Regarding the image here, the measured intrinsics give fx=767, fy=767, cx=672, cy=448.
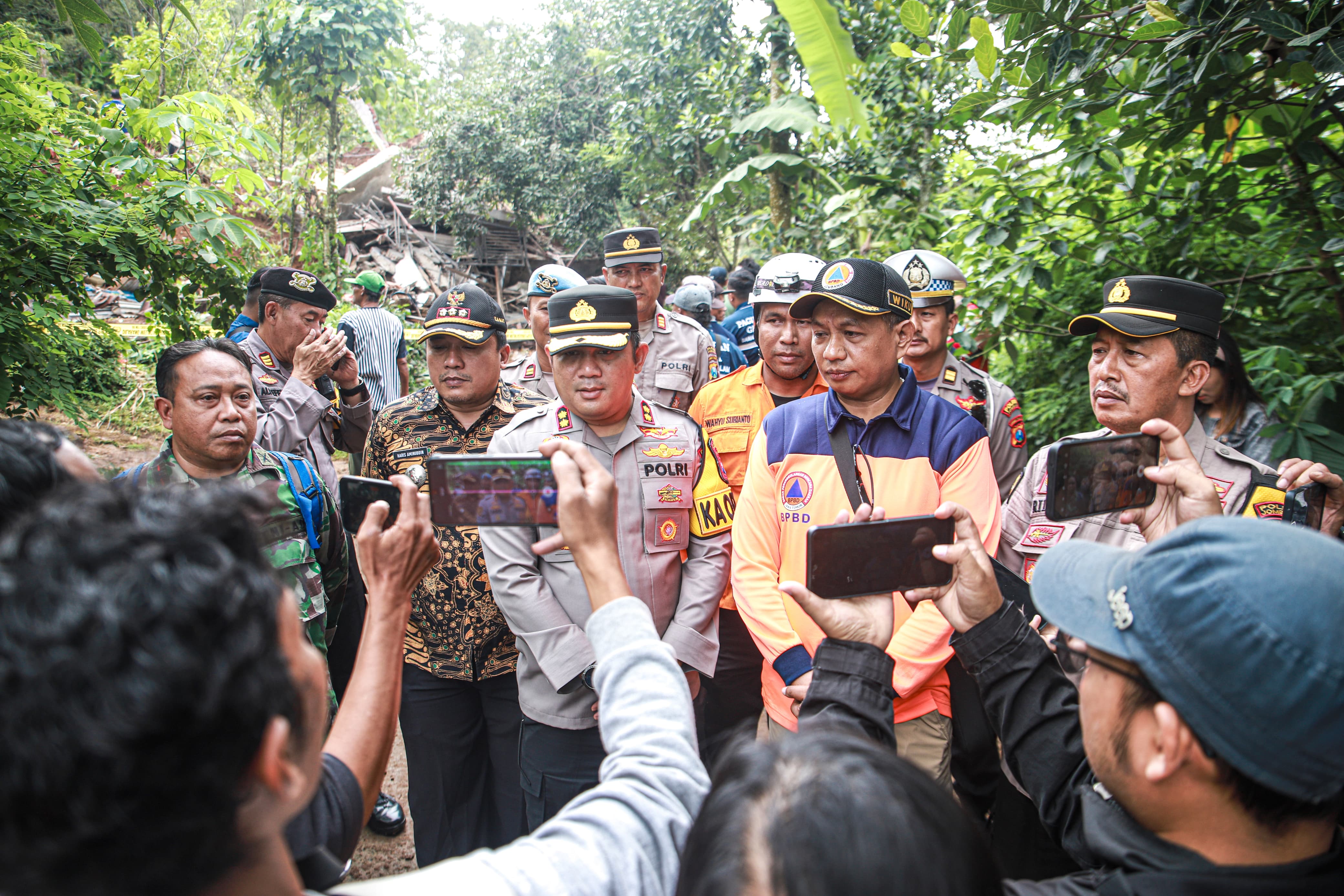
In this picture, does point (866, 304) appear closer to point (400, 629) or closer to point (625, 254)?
point (400, 629)

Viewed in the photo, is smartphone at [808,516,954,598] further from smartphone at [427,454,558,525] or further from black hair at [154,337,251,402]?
black hair at [154,337,251,402]

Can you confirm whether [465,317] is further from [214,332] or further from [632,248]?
Result: [214,332]

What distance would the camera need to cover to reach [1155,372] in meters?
2.54

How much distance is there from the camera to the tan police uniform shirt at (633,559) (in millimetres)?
2551

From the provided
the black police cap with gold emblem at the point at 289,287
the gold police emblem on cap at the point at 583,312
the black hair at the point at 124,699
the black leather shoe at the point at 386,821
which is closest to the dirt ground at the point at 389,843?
the black leather shoe at the point at 386,821

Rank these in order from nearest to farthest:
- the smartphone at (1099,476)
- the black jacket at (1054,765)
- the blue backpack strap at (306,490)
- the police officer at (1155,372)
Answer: the black jacket at (1054,765) < the smartphone at (1099,476) < the police officer at (1155,372) < the blue backpack strap at (306,490)

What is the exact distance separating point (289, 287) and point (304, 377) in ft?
1.88

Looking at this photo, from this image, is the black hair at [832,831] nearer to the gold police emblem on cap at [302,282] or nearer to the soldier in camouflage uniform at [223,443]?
the soldier in camouflage uniform at [223,443]

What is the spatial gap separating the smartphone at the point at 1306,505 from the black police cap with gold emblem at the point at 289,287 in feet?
14.2

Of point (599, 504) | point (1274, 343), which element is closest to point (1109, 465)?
point (599, 504)

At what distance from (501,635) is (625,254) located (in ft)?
9.30

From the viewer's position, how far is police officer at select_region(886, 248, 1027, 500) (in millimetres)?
3973

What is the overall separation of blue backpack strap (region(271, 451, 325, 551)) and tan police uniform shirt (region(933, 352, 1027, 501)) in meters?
2.97

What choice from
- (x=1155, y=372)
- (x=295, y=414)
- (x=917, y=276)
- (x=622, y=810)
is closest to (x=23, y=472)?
(x=622, y=810)
